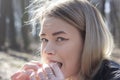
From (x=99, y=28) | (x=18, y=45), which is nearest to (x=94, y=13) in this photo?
(x=99, y=28)

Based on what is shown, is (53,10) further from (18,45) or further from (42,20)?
(18,45)

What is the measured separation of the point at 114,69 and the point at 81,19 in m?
0.47

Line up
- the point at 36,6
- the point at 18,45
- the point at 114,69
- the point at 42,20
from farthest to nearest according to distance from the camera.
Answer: the point at 18,45 < the point at 36,6 < the point at 42,20 < the point at 114,69

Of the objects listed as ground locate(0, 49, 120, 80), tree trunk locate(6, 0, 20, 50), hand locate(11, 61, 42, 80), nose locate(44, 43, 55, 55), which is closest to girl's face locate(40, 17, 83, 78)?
nose locate(44, 43, 55, 55)

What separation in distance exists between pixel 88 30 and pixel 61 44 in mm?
247

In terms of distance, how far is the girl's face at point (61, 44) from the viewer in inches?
119

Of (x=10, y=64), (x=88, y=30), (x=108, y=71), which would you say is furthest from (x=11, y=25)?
(x=108, y=71)

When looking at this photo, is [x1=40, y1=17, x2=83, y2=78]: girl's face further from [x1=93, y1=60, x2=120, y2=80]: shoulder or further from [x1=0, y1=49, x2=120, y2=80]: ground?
[x1=0, y1=49, x2=120, y2=80]: ground

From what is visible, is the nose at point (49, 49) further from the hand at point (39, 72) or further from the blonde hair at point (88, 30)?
the blonde hair at point (88, 30)

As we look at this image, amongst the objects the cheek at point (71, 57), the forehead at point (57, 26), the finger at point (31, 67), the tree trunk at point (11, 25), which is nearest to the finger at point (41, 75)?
the finger at point (31, 67)

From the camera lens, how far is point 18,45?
22.2 meters

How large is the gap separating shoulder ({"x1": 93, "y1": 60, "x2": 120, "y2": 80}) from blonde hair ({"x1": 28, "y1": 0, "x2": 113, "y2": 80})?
0.12ft

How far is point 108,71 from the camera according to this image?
2.98 metres

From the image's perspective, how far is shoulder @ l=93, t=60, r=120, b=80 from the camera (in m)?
2.91
